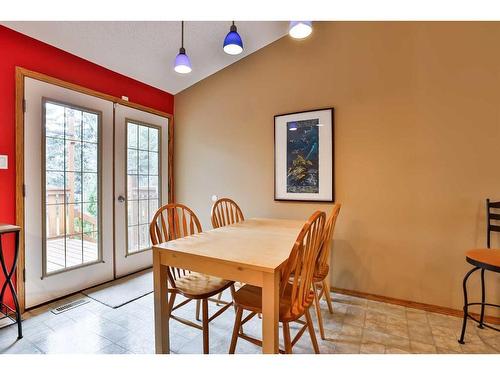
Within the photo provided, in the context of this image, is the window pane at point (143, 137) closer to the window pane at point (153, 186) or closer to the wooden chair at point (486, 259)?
the window pane at point (153, 186)

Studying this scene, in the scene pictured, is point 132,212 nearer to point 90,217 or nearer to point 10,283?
point 90,217

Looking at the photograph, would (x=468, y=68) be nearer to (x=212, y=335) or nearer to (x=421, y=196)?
(x=421, y=196)

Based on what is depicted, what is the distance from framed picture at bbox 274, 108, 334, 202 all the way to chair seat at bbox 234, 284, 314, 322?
121 centimetres

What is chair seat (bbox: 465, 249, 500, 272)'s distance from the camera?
4.98 feet

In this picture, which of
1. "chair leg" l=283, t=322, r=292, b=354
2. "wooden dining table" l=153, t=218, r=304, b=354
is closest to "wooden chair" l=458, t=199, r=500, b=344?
"wooden dining table" l=153, t=218, r=304, b=354

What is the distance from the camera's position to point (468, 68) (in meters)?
2.01

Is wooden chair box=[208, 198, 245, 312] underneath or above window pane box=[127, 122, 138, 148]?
underneath

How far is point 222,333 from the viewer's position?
186 cm

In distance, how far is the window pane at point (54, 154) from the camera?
2.23 metres

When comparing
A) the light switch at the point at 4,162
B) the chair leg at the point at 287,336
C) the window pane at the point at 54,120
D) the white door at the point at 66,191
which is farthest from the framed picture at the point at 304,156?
the light switch at the point at 4,162

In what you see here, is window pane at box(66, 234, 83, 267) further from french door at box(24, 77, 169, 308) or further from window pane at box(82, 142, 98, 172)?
window pane at box(82, 142, 98, 172)

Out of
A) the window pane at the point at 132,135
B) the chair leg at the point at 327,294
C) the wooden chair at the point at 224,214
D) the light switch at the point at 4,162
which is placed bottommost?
the chair leg at the point at 327,294
